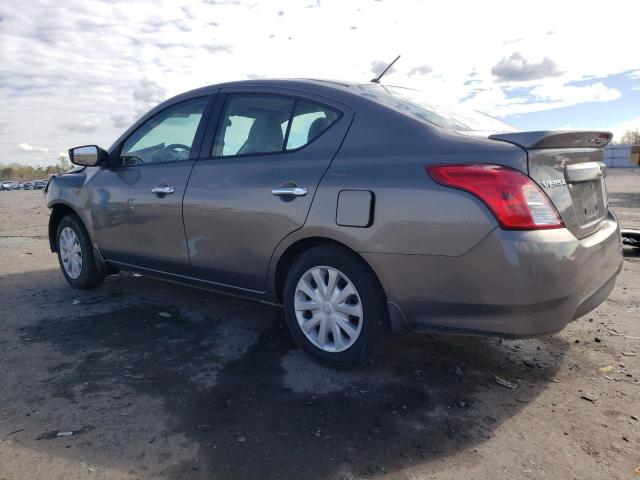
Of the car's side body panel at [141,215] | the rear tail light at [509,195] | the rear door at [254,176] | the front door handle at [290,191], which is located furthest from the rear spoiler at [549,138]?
the car's side body panel at [141,215]

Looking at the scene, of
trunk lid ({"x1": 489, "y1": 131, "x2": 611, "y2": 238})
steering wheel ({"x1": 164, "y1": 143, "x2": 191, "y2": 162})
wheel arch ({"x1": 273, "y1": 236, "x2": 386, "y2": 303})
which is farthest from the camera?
steering wheel ({"x1": 164, "y1": 143, "x2": 191, "y2": 162})

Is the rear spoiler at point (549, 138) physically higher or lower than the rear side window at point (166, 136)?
lower

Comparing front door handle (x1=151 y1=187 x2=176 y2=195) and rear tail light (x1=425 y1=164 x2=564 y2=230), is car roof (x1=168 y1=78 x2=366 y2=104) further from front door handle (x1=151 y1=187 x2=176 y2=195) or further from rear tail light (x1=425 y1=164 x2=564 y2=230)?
rear tail light (x1=425 y1=164 x2=564 y2=230)

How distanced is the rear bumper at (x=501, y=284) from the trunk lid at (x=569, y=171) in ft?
0.43

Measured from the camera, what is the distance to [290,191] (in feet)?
10.4

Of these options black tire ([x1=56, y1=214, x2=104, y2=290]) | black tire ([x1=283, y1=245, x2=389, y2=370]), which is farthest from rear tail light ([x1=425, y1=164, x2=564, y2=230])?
black tire ([x1=56, y1=214, x2=104, y2=290])

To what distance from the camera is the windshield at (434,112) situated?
3051mm

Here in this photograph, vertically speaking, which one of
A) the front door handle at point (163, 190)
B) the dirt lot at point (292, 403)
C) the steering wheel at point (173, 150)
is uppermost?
the steering wheel at point (173, 150)

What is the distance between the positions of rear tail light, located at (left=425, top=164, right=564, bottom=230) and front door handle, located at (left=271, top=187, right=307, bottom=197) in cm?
91

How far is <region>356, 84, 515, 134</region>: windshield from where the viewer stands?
10.0 feet

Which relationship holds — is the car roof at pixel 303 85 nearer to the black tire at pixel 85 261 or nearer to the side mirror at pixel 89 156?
the side mirror at pixel 89 156

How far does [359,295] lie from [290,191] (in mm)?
754

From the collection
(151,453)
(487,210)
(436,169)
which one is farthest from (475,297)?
(151,453)

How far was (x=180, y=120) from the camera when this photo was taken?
13.9 ft
